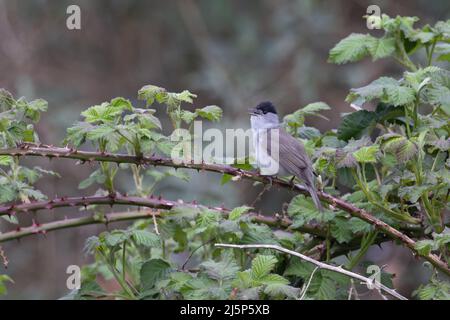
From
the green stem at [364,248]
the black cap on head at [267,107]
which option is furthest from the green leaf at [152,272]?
the black cap on head at [267,107]

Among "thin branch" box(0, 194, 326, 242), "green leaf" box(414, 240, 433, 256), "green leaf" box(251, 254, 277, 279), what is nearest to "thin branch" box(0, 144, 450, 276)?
"green leaf" box(414, 240, 433, 256)

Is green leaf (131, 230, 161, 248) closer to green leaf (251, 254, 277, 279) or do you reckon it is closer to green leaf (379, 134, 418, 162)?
green leaf (251, 254, 277, 279)

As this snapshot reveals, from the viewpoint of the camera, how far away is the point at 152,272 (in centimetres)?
319

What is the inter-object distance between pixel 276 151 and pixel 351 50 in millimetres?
1060

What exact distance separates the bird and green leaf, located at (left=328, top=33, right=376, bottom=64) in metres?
0.48

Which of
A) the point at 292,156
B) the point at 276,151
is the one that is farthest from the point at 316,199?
the point at 276,151

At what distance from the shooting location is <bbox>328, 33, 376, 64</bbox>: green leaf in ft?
12.2

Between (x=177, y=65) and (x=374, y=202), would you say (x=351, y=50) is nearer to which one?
(x=374, y=202)

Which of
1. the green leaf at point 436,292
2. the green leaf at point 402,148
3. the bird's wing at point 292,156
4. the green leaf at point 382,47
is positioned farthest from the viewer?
the bird's wing at point 292,156

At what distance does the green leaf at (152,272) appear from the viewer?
10.4 ft

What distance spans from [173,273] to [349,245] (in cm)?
92

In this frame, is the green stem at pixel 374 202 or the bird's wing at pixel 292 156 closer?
the green stem at pixel 374 202

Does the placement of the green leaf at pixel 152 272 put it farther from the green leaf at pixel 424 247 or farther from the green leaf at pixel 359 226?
the green leaf at pixel 424 247

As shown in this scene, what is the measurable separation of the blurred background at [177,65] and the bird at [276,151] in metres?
2.91
